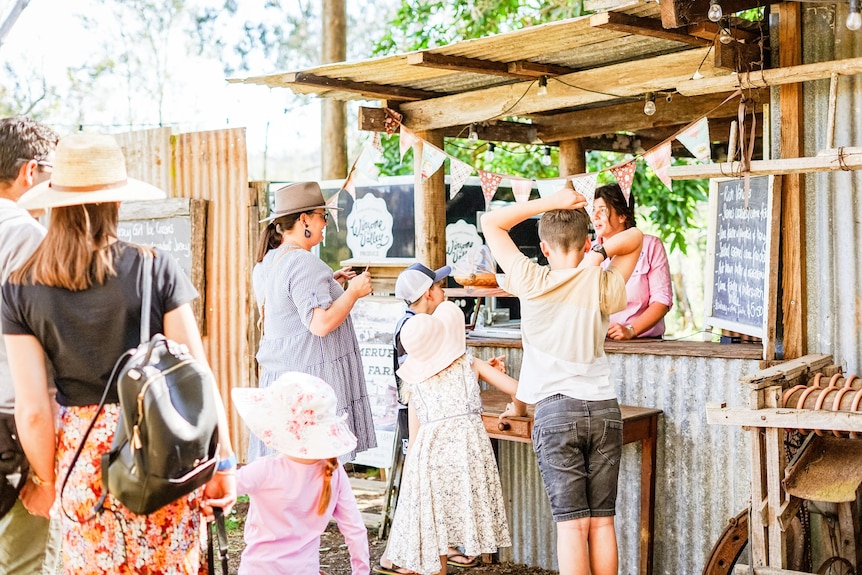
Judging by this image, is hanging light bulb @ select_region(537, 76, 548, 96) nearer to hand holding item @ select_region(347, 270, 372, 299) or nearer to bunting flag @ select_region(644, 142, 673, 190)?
bunting flag @ select_region(644, 142, 673, 190)

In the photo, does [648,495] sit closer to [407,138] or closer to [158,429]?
[407,138]

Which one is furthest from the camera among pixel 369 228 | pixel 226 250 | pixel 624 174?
pixel 226 250

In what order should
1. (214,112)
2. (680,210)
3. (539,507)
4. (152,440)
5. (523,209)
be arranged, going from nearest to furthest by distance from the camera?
(152,440)
(523,209)
(539,507)
(680,210)
(214,112)

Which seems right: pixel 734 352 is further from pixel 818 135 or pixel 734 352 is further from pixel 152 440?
pixel 152 440

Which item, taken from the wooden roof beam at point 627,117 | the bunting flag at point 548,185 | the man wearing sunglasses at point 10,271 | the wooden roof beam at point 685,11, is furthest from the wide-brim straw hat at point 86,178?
the wooden roof beam at point 627,117

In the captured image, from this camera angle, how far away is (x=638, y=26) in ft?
14.5

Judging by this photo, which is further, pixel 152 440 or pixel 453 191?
pixel 453 191

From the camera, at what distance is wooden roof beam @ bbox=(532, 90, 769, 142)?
6414 millimetres

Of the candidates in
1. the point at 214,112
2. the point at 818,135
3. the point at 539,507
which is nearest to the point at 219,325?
the point at 539,507

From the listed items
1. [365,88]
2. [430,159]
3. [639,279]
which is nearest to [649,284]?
[639,279]

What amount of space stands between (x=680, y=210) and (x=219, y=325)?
4558mm

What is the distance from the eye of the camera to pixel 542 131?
24.6 ft

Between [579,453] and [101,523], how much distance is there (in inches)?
78.0

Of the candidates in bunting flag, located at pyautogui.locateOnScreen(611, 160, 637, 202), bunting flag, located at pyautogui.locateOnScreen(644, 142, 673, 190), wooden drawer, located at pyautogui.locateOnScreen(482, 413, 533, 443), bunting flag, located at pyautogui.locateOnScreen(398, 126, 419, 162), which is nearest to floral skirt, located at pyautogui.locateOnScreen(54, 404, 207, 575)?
wooden drawer, located at pyautogui.locateOnScreen(482, 413, 533, 443)
